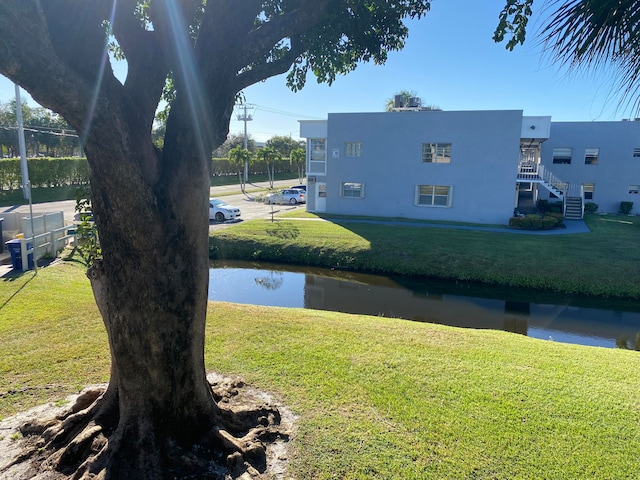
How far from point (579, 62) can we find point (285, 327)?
600 cm

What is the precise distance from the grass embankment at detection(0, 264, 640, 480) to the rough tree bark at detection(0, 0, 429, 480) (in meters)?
0.97

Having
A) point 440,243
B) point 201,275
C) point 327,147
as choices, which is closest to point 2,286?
point 201,275

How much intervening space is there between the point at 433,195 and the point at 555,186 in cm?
974

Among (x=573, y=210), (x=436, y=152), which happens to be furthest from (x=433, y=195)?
(x=573, y=210)

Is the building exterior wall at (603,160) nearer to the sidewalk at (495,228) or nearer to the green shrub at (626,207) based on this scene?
the green shrub at (626,207)

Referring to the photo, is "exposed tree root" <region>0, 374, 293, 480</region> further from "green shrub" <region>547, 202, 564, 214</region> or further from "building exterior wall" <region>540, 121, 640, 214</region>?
"building exterior wall" <region>540, 121, 640, 214</region>

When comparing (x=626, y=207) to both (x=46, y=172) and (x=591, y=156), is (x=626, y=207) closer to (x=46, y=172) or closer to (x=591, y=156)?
(x=591, y=156)

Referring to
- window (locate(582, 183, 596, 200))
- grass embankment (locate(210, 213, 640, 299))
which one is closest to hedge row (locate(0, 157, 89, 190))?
grass embankment (locate(210, 213, 640, 299))

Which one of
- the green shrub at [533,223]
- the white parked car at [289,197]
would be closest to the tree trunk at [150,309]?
the green shrub at [533,223]

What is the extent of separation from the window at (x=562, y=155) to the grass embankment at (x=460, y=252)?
34.0 ft

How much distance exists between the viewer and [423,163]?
25.6 m

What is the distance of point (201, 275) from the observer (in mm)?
3664

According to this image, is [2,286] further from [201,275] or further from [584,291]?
[584,291]

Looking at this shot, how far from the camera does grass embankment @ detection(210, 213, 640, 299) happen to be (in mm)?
14820
